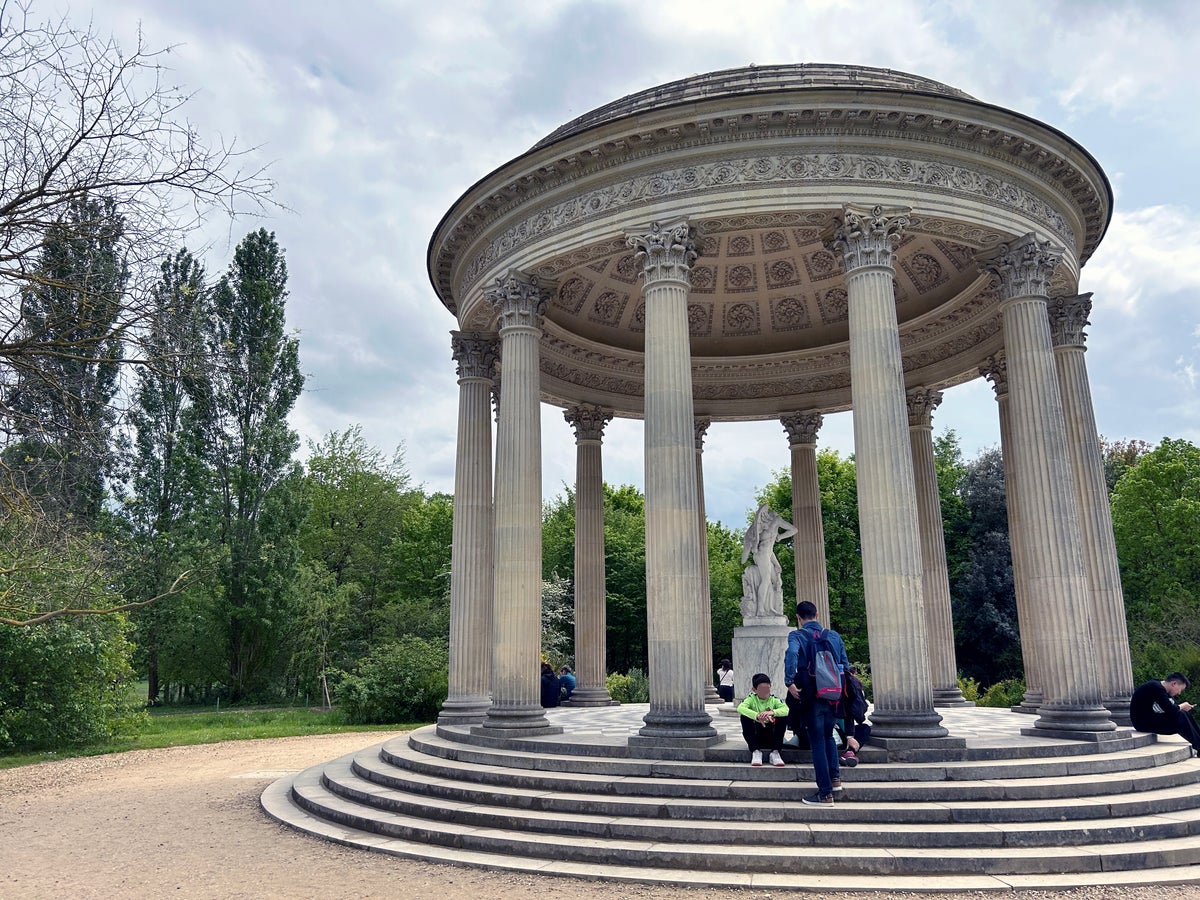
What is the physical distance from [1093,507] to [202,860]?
25.0 meters

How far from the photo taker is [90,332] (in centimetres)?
1097

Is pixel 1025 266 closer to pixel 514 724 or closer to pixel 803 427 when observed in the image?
pixel 803 427

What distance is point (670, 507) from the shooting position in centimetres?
1845

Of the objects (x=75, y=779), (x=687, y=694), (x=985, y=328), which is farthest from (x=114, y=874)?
(x=985, y=328)

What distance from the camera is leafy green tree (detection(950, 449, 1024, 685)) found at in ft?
181

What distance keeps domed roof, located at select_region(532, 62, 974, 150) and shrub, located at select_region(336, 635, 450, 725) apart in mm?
27983

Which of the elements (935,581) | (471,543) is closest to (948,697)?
(935,581)

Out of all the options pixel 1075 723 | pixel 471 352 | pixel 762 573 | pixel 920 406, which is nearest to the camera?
pixel 1075 723

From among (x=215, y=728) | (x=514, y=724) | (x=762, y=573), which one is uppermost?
(x=762, y=573)

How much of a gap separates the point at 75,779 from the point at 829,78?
3116cm

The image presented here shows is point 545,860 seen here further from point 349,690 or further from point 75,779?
point 349,690

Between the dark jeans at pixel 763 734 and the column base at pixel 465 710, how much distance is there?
10.0 meters

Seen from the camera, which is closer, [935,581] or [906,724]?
[906,724]

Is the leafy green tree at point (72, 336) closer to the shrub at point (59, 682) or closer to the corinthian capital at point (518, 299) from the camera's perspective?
the corinthian capital at point (518, 299)
